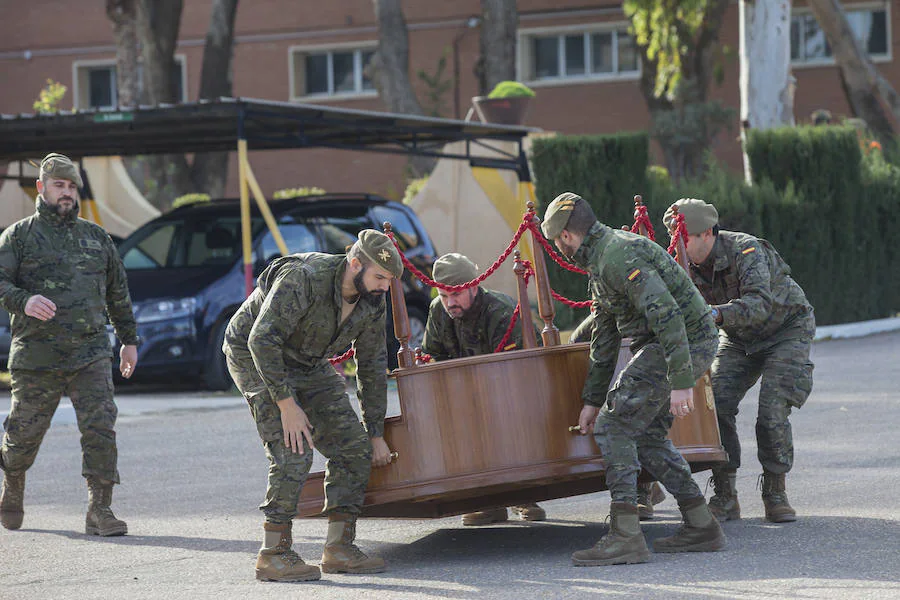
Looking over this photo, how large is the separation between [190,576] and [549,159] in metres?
12.2

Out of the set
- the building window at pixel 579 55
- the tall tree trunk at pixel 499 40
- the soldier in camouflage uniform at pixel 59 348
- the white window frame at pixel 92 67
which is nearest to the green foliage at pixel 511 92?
the tall tree trunk at pixel 499 40

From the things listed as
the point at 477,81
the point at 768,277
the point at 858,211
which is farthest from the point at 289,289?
the point at 477,81

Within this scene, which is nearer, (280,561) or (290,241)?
(280,561)

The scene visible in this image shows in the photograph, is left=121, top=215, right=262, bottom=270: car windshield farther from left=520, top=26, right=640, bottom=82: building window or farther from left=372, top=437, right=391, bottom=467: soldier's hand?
left=520, top=26, right=640, bottom=82: building window

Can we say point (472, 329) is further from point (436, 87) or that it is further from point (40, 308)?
point (436, 87)

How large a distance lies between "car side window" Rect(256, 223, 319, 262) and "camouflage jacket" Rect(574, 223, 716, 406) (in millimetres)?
8152

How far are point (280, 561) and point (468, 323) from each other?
2082 millimetres

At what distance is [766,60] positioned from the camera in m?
21.2

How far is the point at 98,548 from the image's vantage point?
25.8ft

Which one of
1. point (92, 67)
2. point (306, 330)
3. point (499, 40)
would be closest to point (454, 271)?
point (306, 330)

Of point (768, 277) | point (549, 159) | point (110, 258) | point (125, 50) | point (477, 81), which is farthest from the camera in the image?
point (477, 81)

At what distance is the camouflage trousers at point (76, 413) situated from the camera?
8312 millimetres

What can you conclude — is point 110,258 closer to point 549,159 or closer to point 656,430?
point 656,430

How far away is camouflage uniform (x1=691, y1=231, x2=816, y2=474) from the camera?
7836 mm
